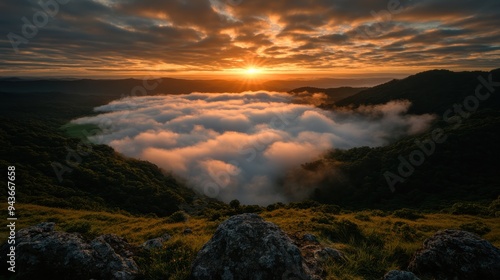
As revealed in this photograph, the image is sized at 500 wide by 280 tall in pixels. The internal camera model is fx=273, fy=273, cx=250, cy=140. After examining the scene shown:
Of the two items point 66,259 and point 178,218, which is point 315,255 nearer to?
point 66,259

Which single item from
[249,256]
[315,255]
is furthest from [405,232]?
[249,256]

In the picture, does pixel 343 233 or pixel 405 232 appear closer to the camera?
pixel 343 233

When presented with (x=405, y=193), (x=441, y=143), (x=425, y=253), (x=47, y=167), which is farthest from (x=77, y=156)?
(x=441, y=143)

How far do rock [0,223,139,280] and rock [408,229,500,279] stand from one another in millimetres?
8850

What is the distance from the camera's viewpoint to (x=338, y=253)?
30.9 ft

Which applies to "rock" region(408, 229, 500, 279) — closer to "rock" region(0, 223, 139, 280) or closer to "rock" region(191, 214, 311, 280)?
"rock" region(191, 214, 311, 280)

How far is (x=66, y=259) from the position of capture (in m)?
7.55

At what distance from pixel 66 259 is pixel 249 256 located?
16.7 feet

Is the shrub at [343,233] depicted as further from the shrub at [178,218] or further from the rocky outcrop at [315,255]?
the shrub at [178,218]

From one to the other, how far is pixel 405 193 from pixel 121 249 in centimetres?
11566

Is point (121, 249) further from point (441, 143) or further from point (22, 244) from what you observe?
point (441, 143)

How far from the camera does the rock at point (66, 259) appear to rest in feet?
24.2

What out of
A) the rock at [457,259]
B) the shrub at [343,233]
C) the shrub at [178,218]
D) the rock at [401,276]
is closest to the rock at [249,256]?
the rock at [401,276]

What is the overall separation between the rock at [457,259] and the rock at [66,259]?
29.0 feet
